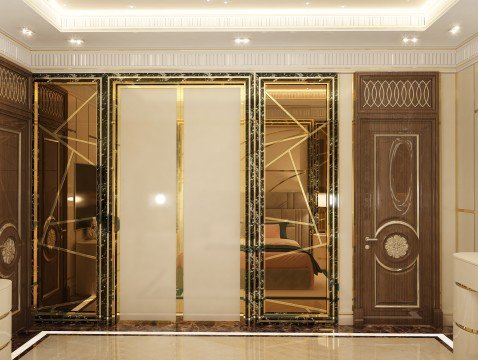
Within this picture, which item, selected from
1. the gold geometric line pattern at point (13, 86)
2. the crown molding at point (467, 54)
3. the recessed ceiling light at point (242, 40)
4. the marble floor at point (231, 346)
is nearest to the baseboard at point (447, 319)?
the marble floor at point (231, 346)

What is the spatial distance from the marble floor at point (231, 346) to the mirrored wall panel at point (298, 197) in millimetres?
469

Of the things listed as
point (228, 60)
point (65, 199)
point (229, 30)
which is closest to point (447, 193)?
point (228, 60)

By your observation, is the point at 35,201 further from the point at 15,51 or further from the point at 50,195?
the point at 15,51

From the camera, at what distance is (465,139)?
15.5 feet

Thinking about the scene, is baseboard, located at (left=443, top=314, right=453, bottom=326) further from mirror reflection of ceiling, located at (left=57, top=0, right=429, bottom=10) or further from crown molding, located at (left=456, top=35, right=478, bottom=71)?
mirror reflection of ceiling, located at (left=57, top=0, right=429, bottom=10)

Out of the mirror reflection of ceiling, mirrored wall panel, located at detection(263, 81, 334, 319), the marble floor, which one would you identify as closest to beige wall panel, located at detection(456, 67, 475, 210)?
the mirror reflection of ceiling

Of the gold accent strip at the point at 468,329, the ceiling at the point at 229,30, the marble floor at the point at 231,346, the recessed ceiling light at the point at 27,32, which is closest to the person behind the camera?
the gold accent strip at the point at 468,329

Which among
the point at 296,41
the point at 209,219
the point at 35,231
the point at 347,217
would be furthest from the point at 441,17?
the point at 35,231

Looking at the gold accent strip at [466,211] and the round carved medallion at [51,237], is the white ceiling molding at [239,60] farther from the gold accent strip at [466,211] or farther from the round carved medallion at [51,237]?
the round carved medallion at [51,237]

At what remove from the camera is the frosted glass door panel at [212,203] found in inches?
195

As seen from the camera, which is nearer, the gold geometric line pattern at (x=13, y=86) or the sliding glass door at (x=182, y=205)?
the gold geometric line pattern at (x=13, y=86)

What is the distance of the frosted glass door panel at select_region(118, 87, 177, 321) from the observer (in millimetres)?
4965

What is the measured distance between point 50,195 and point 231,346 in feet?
7.82

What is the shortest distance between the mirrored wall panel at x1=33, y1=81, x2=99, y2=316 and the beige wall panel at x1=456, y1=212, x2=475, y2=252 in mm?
3693
